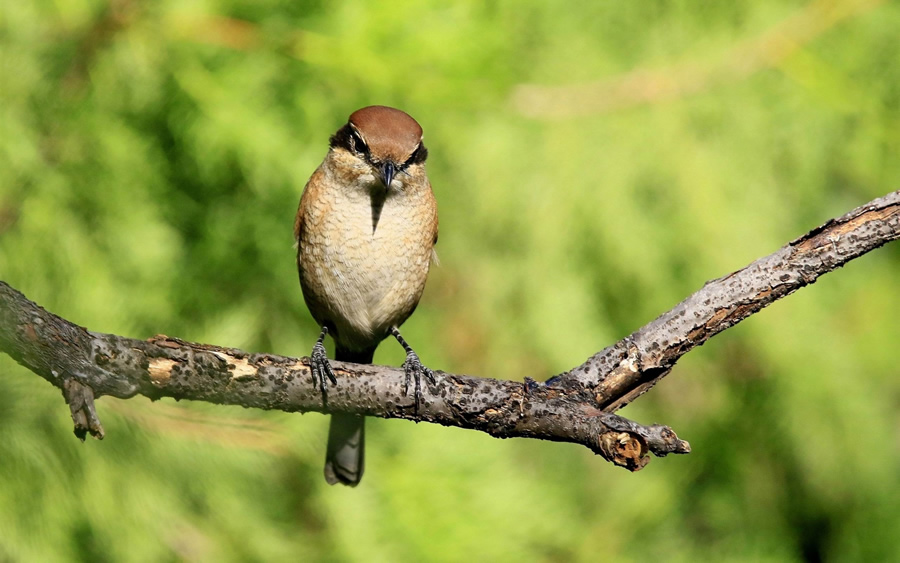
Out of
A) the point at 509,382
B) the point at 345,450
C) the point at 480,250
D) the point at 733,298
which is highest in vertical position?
the point at 480,250

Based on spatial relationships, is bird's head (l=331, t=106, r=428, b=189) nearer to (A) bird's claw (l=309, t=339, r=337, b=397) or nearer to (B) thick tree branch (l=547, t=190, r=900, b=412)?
(A) bird's claw (l=309, t=339, r=337, b=397)

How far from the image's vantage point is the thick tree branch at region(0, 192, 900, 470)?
2.21 m

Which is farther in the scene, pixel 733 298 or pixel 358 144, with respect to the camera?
pixel 358 144

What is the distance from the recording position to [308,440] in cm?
365

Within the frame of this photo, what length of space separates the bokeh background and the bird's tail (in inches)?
7.2

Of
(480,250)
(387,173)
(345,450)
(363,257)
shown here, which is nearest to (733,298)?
(387,173)

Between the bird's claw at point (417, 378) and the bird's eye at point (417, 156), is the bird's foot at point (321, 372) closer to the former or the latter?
the bird's claw at point (417, 378)

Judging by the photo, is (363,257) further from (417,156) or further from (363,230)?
(417,156)

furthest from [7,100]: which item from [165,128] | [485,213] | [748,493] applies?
[748,493]

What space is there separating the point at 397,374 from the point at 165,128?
2.11 m

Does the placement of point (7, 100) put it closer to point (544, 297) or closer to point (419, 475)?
point (419, 475)

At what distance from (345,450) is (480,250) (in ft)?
6.23

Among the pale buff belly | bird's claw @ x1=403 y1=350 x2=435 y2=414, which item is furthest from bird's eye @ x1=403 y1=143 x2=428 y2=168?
bird's claw @ x1=403 y1=350 x2=435 y2=414

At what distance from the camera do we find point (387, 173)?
3123 millimetres
